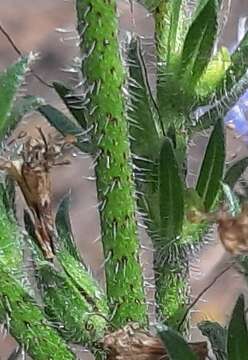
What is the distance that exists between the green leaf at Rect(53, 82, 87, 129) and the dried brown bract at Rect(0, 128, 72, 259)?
0.08 ft

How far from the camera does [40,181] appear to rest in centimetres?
47

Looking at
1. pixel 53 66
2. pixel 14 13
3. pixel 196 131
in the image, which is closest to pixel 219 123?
pixel 196 131

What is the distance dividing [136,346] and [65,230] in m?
0.09

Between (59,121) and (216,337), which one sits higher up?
(59,121)

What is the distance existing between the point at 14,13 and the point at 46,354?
61.4 inches

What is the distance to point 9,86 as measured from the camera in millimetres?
400

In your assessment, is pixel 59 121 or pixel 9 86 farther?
pixel 59 121

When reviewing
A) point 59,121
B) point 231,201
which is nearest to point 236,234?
point 231,201

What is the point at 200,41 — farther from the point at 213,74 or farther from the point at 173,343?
the point at 173,343

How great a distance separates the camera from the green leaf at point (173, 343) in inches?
16.0

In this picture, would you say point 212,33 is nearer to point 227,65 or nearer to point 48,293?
point 227,65

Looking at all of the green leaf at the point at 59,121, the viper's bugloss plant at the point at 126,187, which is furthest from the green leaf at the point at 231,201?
the green leaf at the point at 59,121

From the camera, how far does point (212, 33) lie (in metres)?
0.47

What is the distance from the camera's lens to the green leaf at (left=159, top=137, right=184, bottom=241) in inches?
17.1
